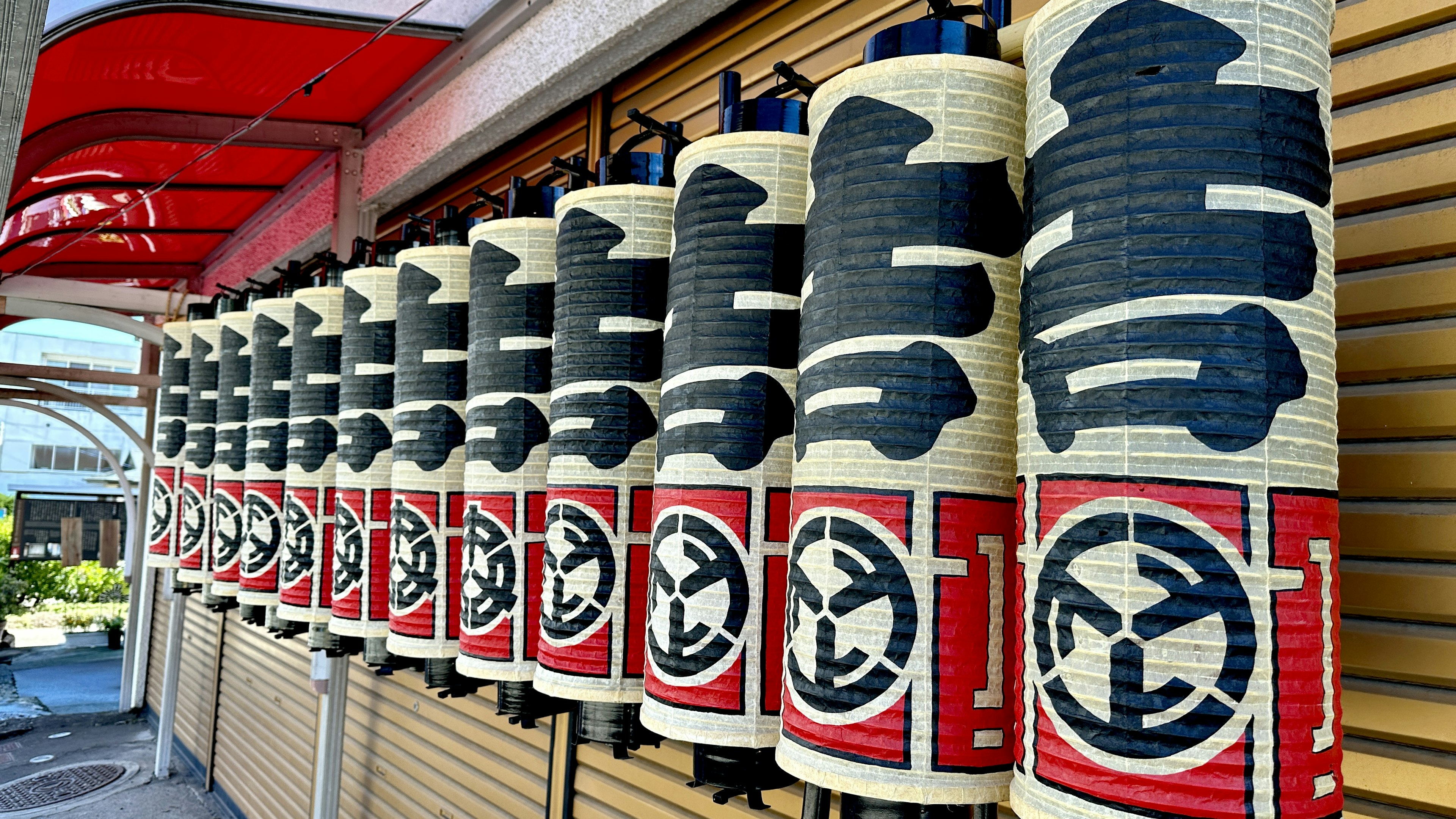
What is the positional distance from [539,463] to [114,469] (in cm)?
743

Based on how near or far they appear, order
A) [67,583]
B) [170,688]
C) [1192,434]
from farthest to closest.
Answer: [67,583] < [170,688] < [1192,434]

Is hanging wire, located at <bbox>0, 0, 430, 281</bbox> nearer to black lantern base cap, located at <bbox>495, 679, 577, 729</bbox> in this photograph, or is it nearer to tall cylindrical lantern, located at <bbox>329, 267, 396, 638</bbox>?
tall cylindrical lantern, located at <bbox>329, 267, 396, 638</bbox>

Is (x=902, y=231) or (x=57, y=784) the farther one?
(x=57, y=784)

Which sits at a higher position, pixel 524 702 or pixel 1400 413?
pixel 1400 413

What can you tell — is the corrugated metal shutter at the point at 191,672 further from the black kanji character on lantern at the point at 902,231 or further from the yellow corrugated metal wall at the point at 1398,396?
the yellow corrugated metal wall at the point at 1398,396

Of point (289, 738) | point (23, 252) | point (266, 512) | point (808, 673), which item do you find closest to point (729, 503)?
point (808, 673)

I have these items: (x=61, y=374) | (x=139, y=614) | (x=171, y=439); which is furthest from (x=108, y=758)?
(x=171, y=439)

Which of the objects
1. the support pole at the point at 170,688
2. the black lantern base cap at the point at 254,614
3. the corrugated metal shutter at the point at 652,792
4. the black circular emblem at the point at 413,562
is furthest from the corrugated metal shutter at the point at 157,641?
the black circular emblem at the point at 413,562

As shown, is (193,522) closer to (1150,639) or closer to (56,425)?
(1150,639)

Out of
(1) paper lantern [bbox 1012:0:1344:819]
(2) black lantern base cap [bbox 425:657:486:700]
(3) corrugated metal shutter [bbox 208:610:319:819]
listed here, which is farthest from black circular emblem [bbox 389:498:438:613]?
(3) corrugated metal shutter [bbox 208:610:319:819]

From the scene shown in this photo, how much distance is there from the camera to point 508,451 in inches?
74.5

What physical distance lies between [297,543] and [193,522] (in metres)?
1.28

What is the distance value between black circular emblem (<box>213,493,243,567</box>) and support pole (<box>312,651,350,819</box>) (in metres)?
0.75

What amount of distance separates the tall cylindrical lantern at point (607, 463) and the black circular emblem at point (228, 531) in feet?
6.99
